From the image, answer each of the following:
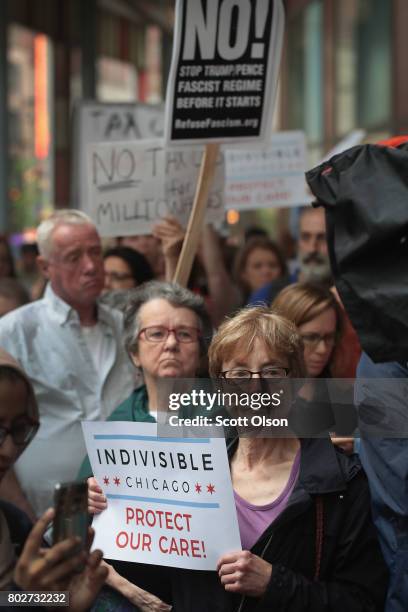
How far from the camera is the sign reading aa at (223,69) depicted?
15.0 ft

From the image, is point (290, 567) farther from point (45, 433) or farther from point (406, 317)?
point (45, 433)

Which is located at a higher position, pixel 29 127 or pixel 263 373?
pixel 263 373

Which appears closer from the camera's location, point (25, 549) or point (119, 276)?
point (25, 549)

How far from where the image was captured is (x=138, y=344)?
4.12 meters

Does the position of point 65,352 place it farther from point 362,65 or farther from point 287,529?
point 362,65

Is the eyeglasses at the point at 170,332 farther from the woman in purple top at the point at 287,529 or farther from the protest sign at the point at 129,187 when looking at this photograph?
the protest sign at the point at 129,187

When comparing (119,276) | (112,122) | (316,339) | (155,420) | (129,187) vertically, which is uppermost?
(112,122)

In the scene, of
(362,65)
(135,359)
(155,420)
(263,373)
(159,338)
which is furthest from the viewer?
(362,65)

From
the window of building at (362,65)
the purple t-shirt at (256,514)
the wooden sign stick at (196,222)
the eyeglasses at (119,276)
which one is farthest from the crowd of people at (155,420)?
the window of building at (362,65)

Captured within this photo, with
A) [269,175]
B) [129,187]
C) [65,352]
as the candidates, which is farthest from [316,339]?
[269,175]

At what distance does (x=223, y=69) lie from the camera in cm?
469

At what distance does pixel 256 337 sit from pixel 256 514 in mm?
471

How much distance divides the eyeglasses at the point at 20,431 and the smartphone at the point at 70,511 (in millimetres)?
444

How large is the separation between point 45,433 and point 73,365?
367 mm
